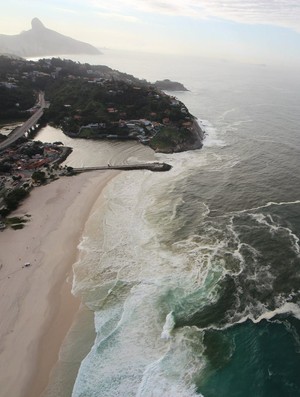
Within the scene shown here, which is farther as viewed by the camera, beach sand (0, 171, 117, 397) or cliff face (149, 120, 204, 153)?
cliff face (149, 120, 204, 153)

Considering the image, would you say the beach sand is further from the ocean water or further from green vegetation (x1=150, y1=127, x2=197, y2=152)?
green vegetation (x1=150, y1=127, x2=197, y2=152)

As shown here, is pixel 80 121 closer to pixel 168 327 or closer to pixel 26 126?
pixel 26 126

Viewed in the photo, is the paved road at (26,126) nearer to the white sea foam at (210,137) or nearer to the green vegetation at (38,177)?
the green vegetation at (38,177)

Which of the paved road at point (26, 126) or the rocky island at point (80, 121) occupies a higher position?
the rocky island at point (80, 121)

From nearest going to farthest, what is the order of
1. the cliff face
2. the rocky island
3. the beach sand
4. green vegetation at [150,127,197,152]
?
the beach sand
the rocky island
the cliff face
green vegetation at [150,127,197,152]

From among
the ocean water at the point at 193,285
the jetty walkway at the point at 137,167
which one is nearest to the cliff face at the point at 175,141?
the jetty walkway at the point at 137,167

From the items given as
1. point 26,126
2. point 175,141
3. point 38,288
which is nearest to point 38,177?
point 38,288

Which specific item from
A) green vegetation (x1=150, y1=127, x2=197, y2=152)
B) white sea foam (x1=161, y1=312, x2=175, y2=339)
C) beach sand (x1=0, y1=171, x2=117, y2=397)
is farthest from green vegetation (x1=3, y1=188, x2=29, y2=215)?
green vegetation (x1=150, y1=127, x2=197, y2=152)
